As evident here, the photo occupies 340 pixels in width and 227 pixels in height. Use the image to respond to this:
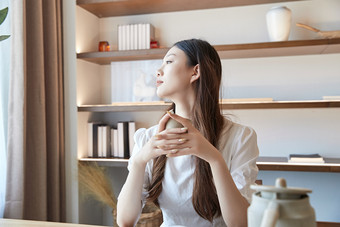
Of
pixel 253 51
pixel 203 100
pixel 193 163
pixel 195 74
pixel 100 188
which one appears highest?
pixel 253 51

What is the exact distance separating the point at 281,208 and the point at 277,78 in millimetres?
2218

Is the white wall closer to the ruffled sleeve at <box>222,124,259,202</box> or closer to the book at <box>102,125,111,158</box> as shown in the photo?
the book at <box>102,125,111,158</box>

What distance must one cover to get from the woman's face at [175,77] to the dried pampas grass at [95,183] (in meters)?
1.34

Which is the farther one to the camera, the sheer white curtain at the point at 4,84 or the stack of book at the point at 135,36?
the stack of book at the point at 135,36

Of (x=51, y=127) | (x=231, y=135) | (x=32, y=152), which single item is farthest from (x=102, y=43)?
(x=231, y=135)

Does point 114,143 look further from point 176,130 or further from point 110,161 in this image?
point 176,130

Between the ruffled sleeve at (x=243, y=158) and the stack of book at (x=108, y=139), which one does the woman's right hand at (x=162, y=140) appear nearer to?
the ruffled sleeve at (x=243, y=158)

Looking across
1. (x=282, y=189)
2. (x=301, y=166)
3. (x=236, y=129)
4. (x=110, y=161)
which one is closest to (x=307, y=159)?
(x=301, y=166)

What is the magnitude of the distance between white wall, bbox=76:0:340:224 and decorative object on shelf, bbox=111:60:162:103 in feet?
0.84

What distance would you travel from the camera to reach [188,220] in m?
1.30

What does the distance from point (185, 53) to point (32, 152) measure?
4.87 ft

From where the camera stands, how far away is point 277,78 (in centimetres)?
257

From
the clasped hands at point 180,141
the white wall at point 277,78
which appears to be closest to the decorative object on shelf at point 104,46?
the white wall at point 277,78

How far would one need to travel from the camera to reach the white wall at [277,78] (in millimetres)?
2492
